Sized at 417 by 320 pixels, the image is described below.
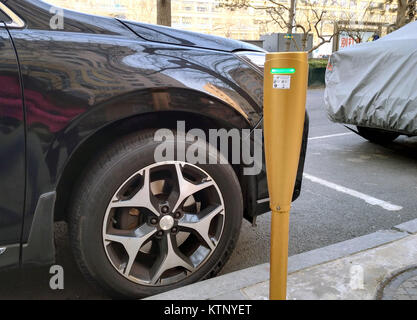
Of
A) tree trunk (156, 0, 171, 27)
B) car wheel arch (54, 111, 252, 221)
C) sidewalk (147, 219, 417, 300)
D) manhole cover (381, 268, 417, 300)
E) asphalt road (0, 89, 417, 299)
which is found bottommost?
asphalt road (0, 89, 417, 299)

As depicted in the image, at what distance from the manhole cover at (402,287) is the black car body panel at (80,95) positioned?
1.19 metres

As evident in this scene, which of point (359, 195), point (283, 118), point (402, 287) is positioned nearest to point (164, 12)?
point (359, 195)

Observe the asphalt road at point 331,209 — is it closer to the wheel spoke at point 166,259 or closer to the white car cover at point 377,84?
the wheel spoke at point 166,259

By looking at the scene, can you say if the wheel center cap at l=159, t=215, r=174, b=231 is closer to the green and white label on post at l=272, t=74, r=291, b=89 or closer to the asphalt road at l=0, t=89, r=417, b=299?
the asphalt road at l=0, t=89, r=417, b=299

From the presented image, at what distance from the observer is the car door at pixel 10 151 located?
5.16 feet

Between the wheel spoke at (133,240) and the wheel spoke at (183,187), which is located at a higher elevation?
the wheel spoke at (183,187)

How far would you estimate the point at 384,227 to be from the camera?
10.1ft

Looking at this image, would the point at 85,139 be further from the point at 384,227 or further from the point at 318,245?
the point at 384,227

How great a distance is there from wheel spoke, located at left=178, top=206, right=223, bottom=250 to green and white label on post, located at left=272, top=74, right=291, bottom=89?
895mm

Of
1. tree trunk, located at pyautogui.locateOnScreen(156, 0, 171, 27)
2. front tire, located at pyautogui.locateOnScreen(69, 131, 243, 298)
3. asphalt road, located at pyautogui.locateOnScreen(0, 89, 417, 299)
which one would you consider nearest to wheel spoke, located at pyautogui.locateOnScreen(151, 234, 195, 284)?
front tire, located at pyautogui.locateOnScreen(69, 131, 243, 298)

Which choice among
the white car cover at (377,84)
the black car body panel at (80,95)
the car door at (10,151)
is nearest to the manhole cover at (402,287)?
the black car body panel at (80,95)

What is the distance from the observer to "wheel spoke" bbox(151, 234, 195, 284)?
1.98 m

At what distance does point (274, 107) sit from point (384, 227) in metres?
2.17
